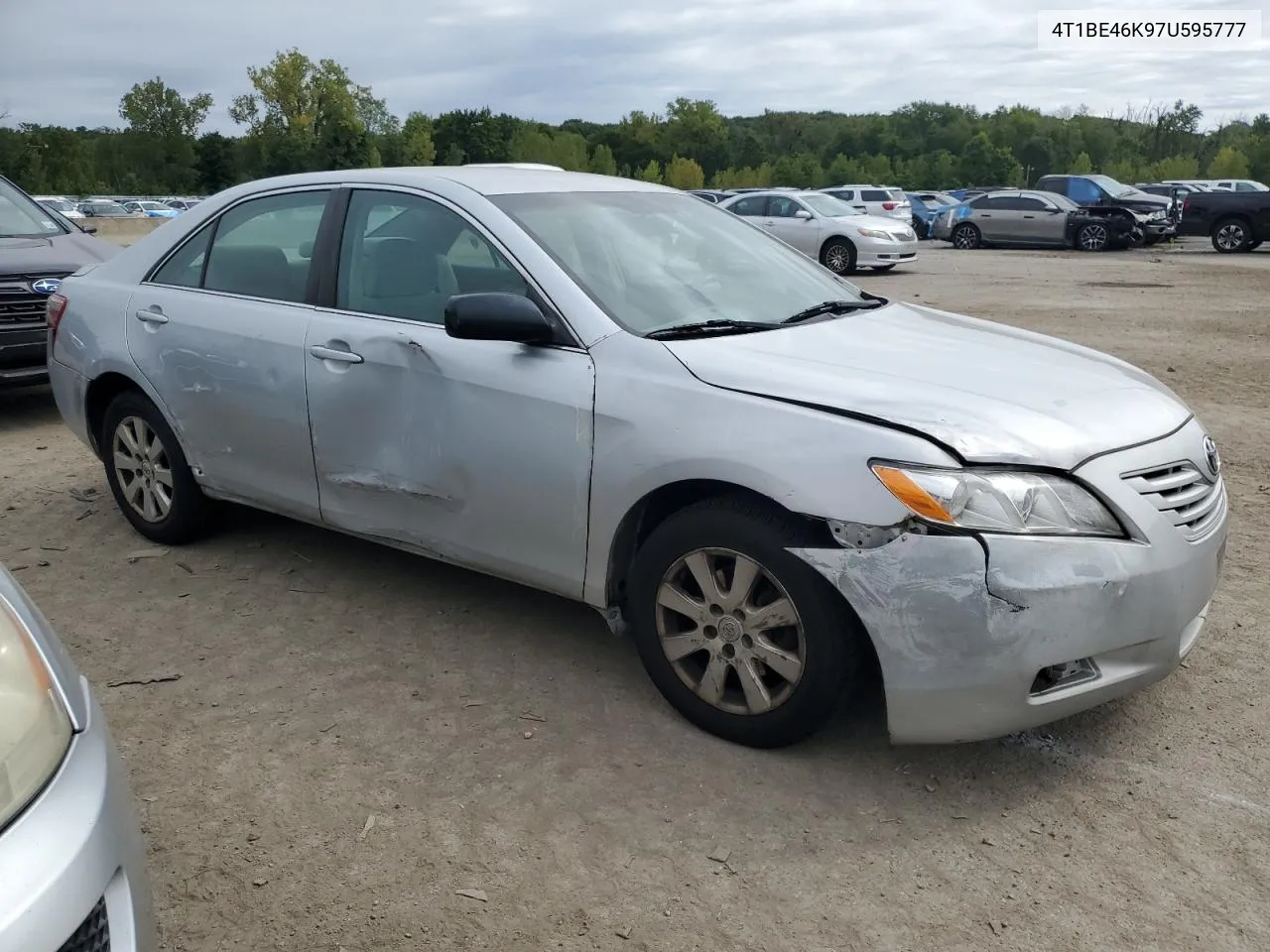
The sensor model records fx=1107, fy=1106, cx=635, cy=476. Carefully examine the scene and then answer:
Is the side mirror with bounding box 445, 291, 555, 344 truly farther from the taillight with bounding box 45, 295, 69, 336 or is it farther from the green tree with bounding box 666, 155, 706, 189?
the green tree with bounding box 666, 155, 706, 189

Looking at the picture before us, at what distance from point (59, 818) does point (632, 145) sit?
11891 cm

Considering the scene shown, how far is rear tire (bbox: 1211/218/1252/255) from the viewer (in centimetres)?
2364

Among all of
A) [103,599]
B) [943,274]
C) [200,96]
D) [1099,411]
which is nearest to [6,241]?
[103,599]

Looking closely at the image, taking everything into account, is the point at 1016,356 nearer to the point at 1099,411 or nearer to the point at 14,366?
the point at 1099,411

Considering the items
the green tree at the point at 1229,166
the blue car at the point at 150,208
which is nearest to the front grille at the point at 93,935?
the blue car at the point at 150,208

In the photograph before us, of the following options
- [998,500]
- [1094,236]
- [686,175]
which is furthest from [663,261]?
[686,175]

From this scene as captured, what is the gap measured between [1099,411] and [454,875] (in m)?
2.09

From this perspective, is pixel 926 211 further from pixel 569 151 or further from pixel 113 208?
pixel 569 151

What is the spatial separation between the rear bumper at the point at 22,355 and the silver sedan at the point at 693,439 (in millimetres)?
3351

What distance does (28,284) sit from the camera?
752 cm

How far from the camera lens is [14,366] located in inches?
295

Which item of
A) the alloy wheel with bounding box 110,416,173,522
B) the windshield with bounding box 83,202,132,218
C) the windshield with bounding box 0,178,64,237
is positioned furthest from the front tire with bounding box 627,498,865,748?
the windshield with bounding box 83,202,132,218

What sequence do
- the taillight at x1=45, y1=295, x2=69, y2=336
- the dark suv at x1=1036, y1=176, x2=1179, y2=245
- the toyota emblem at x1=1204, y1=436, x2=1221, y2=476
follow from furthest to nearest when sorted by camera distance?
the dark suv at x1=1036, y1=176, x2=1179, y2=245
the taillight at x1=45, y1=295, x2=69, y2=336
the toyota emblem at x1=1204, y1=436, x2=1221, y2=476

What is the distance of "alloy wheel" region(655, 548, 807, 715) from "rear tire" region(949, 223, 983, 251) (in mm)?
27600
